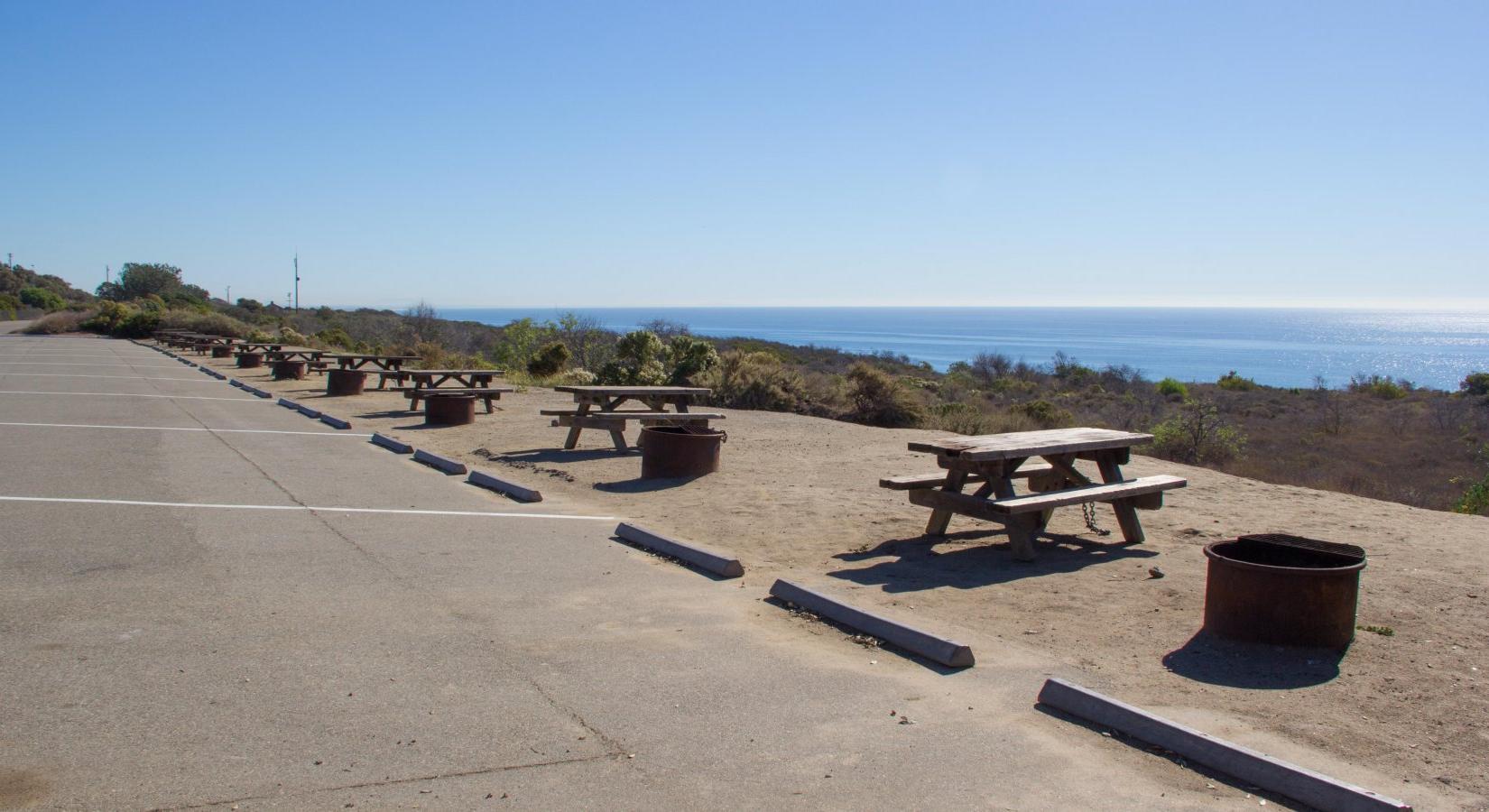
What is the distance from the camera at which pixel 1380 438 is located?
85.4 feet

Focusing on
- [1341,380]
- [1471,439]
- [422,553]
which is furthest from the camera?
[1341,380]

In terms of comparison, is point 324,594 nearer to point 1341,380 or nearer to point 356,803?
point 356,803

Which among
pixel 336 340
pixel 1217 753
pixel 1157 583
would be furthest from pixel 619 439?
pixel 336 340

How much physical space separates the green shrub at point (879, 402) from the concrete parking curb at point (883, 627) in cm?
1521

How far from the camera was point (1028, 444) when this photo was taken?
7836 mm

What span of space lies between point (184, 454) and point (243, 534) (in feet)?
16.3

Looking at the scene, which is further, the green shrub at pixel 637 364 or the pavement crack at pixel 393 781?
the green shrub at pixel 637 364

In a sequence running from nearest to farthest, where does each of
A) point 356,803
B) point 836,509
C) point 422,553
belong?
1. point 356,803
2. point 422,553
3. point 836,509

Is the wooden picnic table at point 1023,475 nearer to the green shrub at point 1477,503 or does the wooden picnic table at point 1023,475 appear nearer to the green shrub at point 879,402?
the green shrub at point 1477,503

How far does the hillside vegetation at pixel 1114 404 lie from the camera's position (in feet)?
62.3

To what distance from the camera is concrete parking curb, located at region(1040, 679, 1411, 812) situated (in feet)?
11.6

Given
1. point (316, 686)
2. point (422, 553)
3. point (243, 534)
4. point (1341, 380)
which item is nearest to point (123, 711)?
point (316, 686)

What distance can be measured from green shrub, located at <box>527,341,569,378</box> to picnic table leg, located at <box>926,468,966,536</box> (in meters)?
20.6

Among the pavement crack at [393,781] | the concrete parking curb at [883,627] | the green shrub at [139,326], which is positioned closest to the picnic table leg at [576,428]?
the concrete parking curb at [883,627]
